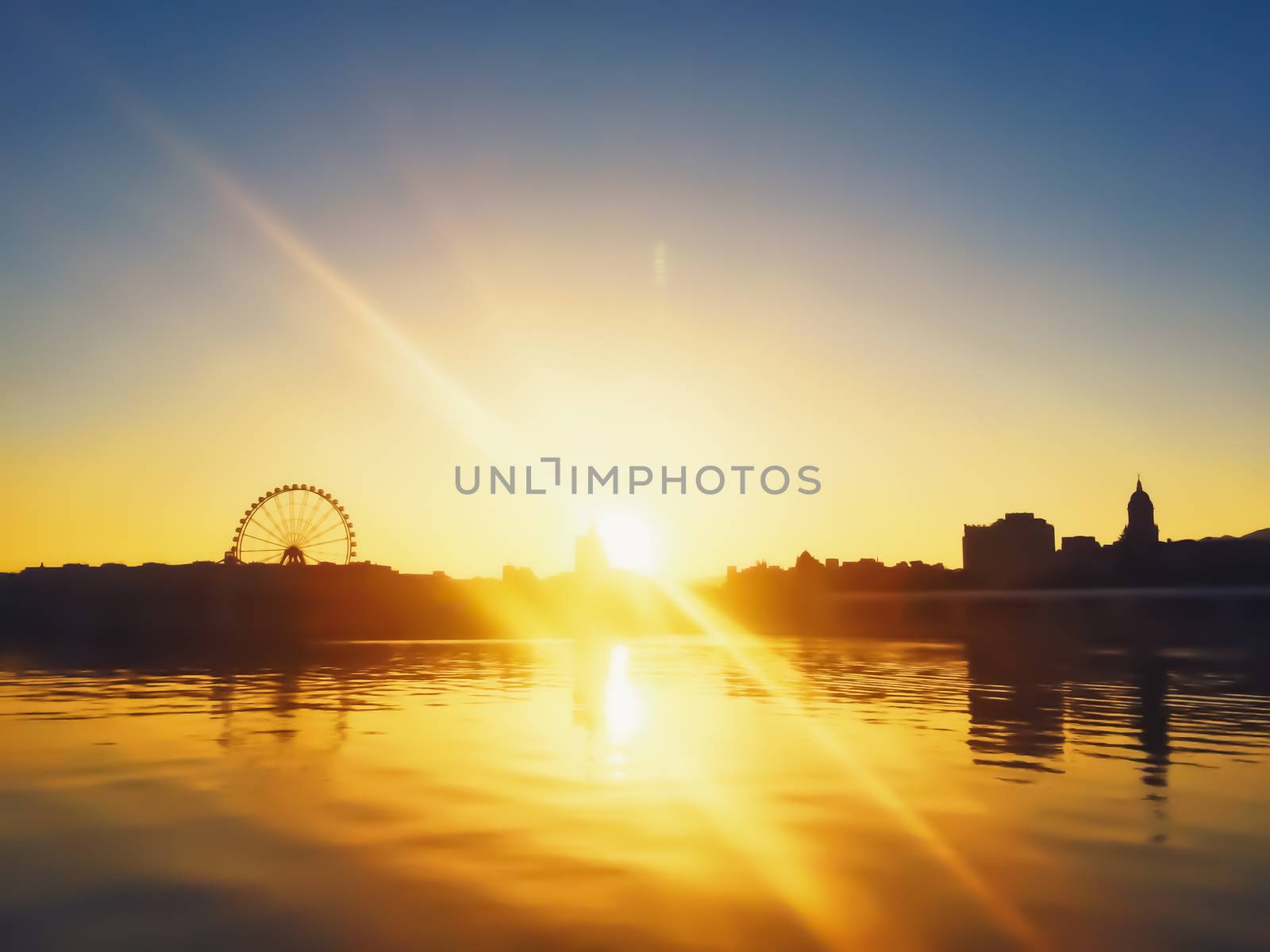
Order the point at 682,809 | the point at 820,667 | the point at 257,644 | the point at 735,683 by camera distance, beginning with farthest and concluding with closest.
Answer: the point at 257,644, the point at 820,667, the point at 735,683, the point at 682,809

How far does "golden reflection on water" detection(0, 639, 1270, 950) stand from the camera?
13.3 m

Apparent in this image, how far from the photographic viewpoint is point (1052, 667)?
69.4 metres

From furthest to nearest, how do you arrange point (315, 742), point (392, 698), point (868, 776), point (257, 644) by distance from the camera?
1. point (257, 644)
2. point (392, 698)
3. point (315, 742)
4. point (868, 776)

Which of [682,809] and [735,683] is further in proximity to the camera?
[735,683]

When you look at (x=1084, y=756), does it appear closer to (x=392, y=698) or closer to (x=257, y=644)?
(x=392, y=698)

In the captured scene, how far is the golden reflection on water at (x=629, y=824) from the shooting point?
1326cm

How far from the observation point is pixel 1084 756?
88.4 ft

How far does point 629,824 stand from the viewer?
18875 mm

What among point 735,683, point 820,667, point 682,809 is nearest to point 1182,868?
point 682,809

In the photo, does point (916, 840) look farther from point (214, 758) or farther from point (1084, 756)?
point (214, 758)

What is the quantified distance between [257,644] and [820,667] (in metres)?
76.9

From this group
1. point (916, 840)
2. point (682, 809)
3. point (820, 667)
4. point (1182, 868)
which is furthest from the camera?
point (820, 667)

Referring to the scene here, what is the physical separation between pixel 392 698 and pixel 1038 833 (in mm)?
32859

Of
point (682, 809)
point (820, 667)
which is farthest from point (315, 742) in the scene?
point (820, 667)
